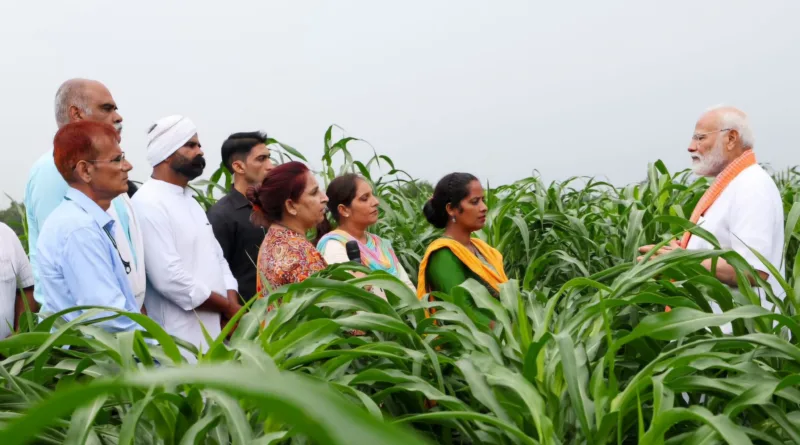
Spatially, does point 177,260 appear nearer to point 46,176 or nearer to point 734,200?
point 46,176

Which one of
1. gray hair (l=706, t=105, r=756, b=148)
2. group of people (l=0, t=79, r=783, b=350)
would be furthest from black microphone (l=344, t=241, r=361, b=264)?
gray hair (l=706, t=105, r=756, b=148)

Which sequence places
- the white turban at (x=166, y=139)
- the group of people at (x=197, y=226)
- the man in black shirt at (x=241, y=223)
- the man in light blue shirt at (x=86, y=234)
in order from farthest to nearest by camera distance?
1. the man in black shirt at (x=241, y=223)
2. the white turban at (x=166, y=139)
3. the group of people at (x=197, y=226)
4. the man in light blue shirt at (x=86, y=234)

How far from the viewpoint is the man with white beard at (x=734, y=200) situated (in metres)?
3.56

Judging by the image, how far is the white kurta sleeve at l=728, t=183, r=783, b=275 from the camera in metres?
3.56

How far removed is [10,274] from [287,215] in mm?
1031

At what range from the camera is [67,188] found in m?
3.54

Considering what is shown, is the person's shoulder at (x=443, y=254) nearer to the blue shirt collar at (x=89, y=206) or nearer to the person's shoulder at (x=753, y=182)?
the person's shoulder at (x=753, y=182)

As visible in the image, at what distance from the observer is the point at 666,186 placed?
569 centimetres

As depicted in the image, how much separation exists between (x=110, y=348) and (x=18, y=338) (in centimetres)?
20

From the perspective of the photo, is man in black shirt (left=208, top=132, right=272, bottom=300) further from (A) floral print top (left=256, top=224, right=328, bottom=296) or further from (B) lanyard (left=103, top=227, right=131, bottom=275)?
(B) lanyard (left=103, top=227, right=131, bottom=275)

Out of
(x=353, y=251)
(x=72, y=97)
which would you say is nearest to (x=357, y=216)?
(x=353, y=251)

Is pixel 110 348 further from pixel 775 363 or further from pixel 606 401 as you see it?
pixel 775 363

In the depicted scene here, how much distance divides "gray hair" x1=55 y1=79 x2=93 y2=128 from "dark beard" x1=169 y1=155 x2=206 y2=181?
427mm

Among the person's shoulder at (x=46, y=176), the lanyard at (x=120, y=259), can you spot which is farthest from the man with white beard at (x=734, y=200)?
the person's shoulder at (x=46, y=176)
